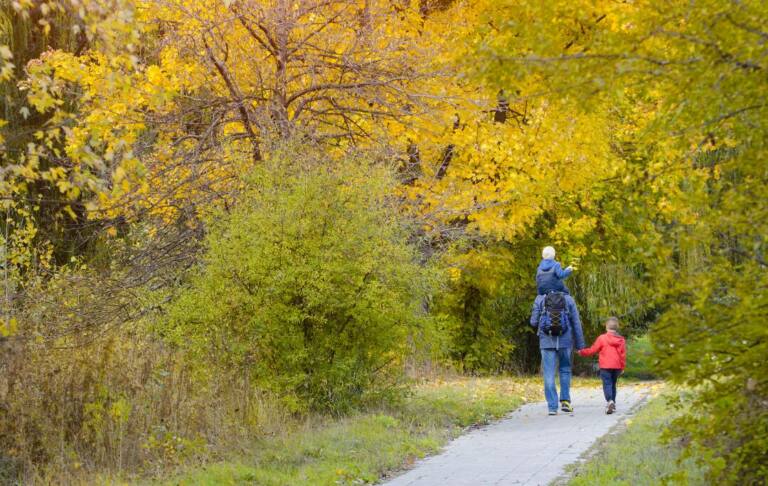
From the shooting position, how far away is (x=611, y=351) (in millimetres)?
13570

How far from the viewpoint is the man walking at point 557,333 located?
13.7m

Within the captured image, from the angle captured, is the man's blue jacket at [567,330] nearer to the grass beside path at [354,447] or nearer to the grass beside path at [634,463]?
the grass beside path at [354,447]

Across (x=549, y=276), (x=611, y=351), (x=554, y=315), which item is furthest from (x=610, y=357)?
(x=549, y=276)

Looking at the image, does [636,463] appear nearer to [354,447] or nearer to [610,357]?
[354,447]

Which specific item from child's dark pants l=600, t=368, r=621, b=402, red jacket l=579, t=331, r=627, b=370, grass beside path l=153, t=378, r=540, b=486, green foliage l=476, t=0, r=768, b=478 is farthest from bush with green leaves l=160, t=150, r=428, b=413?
green foliage l=476, t=0, r=768, b=478

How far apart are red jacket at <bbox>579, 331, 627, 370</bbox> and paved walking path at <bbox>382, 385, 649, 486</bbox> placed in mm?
650

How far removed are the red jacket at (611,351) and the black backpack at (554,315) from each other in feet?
1.37

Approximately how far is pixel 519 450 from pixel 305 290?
Result: 2932 mm

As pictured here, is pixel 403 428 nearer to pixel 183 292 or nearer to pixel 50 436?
pixel 183 292

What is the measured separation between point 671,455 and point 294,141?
6.02 meters

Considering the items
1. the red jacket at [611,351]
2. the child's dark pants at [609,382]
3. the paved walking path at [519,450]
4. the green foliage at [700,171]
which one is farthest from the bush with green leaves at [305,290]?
the green foliage at [700,171]

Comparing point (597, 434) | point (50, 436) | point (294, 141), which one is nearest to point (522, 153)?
point (294, 141)

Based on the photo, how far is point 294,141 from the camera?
12711 mm

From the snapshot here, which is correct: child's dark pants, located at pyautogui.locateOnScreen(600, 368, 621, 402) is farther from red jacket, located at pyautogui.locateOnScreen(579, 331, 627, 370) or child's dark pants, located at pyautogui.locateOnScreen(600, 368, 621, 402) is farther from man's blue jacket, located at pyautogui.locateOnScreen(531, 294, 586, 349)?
man's blue jacket, located at pyautogui.locateOnScreen(531, 294, 586, 349)
